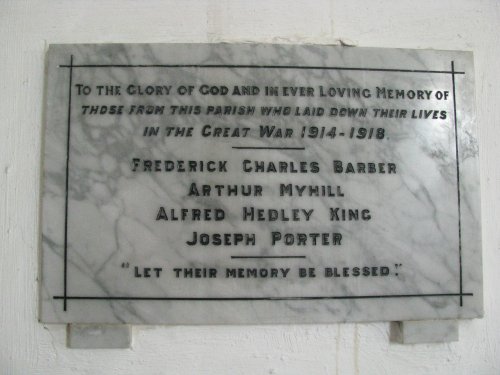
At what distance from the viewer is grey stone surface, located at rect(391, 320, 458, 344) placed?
48.7 inches

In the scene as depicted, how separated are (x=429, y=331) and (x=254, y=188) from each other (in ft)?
2.77

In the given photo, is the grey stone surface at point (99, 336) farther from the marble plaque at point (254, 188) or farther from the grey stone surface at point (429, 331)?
the grey stone surface at point (429, 331)

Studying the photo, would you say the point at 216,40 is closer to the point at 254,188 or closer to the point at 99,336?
the point at 254,188

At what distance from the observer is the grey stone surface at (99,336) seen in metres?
1.19

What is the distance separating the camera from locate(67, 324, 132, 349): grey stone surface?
1.19 meters

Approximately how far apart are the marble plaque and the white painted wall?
7 centimetres

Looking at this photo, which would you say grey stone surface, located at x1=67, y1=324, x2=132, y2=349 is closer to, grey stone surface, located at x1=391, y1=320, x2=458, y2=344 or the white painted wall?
the white painted wall

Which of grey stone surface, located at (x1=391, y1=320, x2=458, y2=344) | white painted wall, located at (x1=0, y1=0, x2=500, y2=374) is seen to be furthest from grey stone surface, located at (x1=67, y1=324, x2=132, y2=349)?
grey stone surface, located at (x1=391, y1=320, x2=458, y2=344)

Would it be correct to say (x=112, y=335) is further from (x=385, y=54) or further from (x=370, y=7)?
(x=370, y=7)

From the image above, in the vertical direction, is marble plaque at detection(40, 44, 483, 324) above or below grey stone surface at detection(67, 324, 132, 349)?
above

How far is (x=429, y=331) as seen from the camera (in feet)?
4.07

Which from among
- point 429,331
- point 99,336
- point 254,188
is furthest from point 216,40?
point 429,331

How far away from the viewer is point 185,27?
4.25 ft

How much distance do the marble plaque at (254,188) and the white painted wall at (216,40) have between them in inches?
2.8
